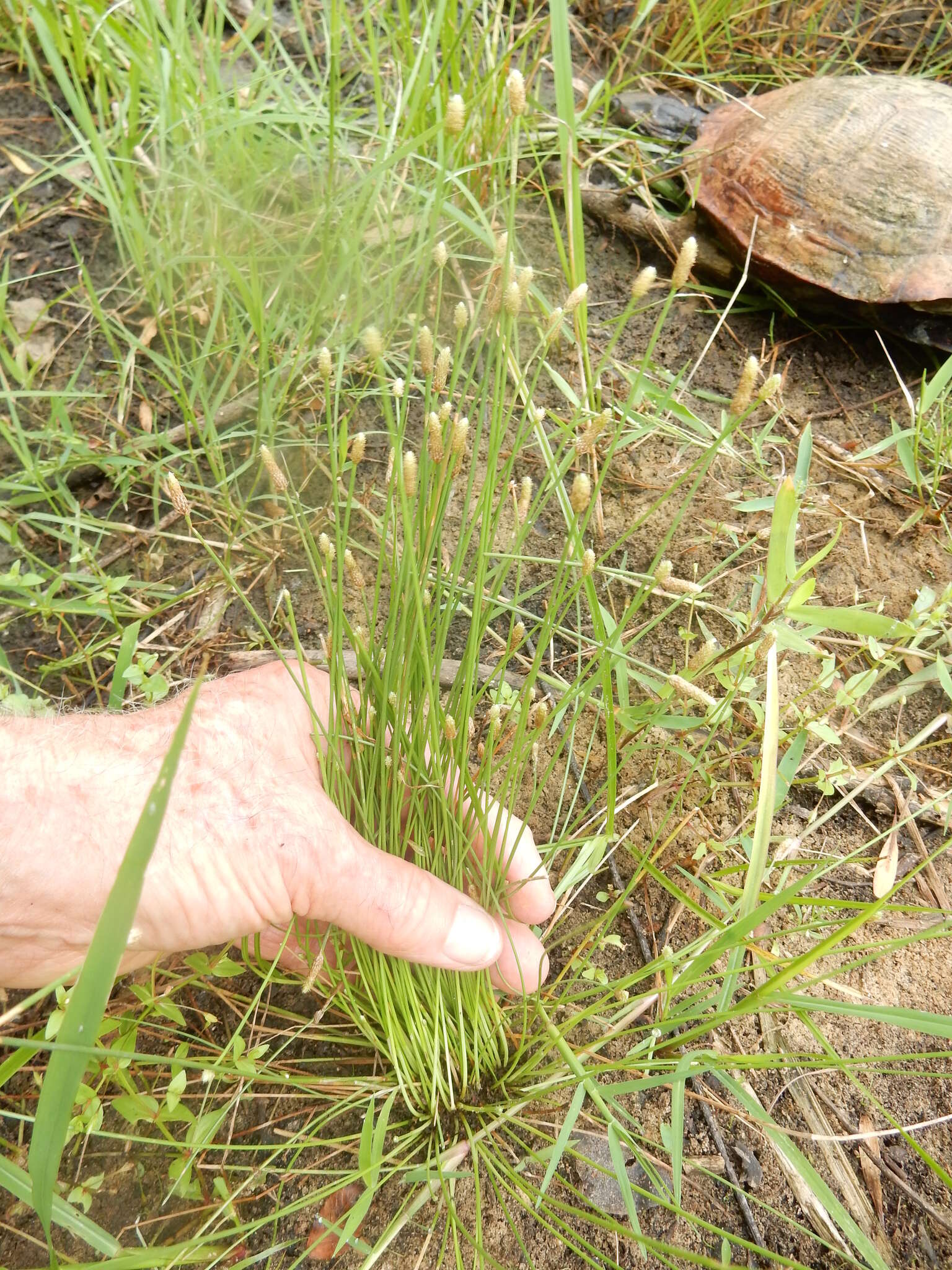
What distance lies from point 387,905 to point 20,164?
5.49ft

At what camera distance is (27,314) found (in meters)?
1.45

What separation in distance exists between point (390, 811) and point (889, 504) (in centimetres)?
101

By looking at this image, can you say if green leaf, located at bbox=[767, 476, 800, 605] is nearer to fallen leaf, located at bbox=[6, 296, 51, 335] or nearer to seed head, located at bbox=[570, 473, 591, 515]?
seed head, located at bbox=[570, 473, 591, 515]

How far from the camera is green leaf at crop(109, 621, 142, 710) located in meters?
1.01

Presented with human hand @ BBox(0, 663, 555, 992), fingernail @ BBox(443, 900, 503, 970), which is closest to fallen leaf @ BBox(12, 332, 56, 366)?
human hand @ BBox(0, 663, 555, 992)

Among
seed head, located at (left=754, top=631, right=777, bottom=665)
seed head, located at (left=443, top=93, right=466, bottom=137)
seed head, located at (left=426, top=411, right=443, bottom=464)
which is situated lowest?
seed head, located at (left=754, top=631, right=777, bottom=665)

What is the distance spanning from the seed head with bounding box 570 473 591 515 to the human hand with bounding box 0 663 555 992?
13.0 inches

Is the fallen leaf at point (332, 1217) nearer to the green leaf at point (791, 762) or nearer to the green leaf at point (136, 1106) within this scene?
the green leaf at point (136, 1106)

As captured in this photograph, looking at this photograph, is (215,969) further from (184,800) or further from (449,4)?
(449,4)

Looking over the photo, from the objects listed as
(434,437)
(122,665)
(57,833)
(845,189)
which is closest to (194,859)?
(57,833)

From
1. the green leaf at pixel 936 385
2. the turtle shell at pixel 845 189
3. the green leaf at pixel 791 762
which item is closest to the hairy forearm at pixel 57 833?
the green leaf at pixel 791 762

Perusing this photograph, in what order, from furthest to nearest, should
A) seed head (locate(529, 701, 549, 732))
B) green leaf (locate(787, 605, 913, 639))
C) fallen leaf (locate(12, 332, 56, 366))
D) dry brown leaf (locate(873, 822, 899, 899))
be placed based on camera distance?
1. fallen leaf (locate(12, 332, 56, 366))
2. dry brown leaf (locate(873, 822, 899, 899))
3. seed head (locate(529, 701, 549, 732))
4. green leaf (locate(787, 605, 913, 639))

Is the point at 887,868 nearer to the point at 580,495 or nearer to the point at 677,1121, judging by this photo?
the point at 677,1121

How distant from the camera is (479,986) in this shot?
919 mm
